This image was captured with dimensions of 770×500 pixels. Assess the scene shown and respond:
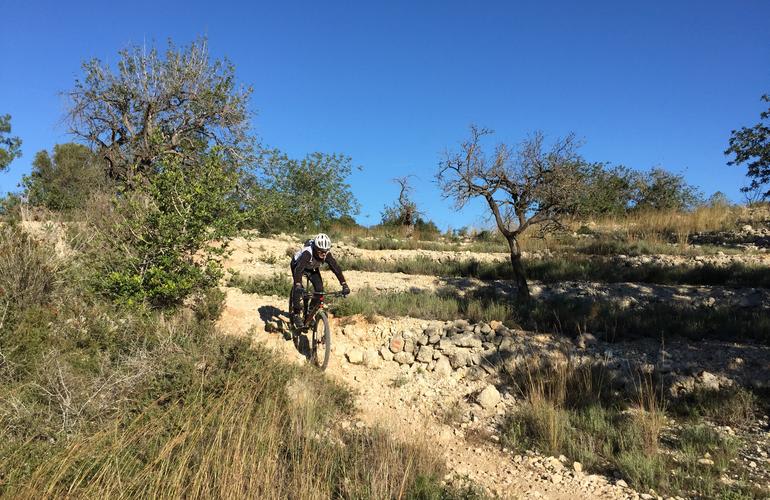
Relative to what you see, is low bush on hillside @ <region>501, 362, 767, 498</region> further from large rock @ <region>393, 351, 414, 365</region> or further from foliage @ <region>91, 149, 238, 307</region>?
foliage @ <region>91, 149, 238, 307</region>

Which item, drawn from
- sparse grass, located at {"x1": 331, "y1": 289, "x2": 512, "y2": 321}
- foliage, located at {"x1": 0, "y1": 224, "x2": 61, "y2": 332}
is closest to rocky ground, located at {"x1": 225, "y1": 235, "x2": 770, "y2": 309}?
sparse grass, located at {"x1": 331, "y1": 289, "x2": 512, "y2": 321}

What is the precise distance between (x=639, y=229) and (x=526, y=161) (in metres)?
11.3

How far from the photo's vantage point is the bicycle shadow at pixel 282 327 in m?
8.10

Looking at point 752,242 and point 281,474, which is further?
point 752,242

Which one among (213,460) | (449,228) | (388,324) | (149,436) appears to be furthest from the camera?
(449,228)

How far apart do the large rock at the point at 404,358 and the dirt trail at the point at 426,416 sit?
0.14 metres

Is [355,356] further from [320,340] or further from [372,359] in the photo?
[320,340]

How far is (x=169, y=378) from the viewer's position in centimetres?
550

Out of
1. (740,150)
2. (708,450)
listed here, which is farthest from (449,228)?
(708,450)

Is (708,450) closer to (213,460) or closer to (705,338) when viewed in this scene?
(705,338)

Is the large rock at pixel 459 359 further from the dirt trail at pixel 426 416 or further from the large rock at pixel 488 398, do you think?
the large rock at pixel 488 398

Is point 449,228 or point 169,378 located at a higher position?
point 449,228

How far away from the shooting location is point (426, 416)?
5867 millimetres

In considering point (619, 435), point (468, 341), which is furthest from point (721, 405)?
point (468, 341)
